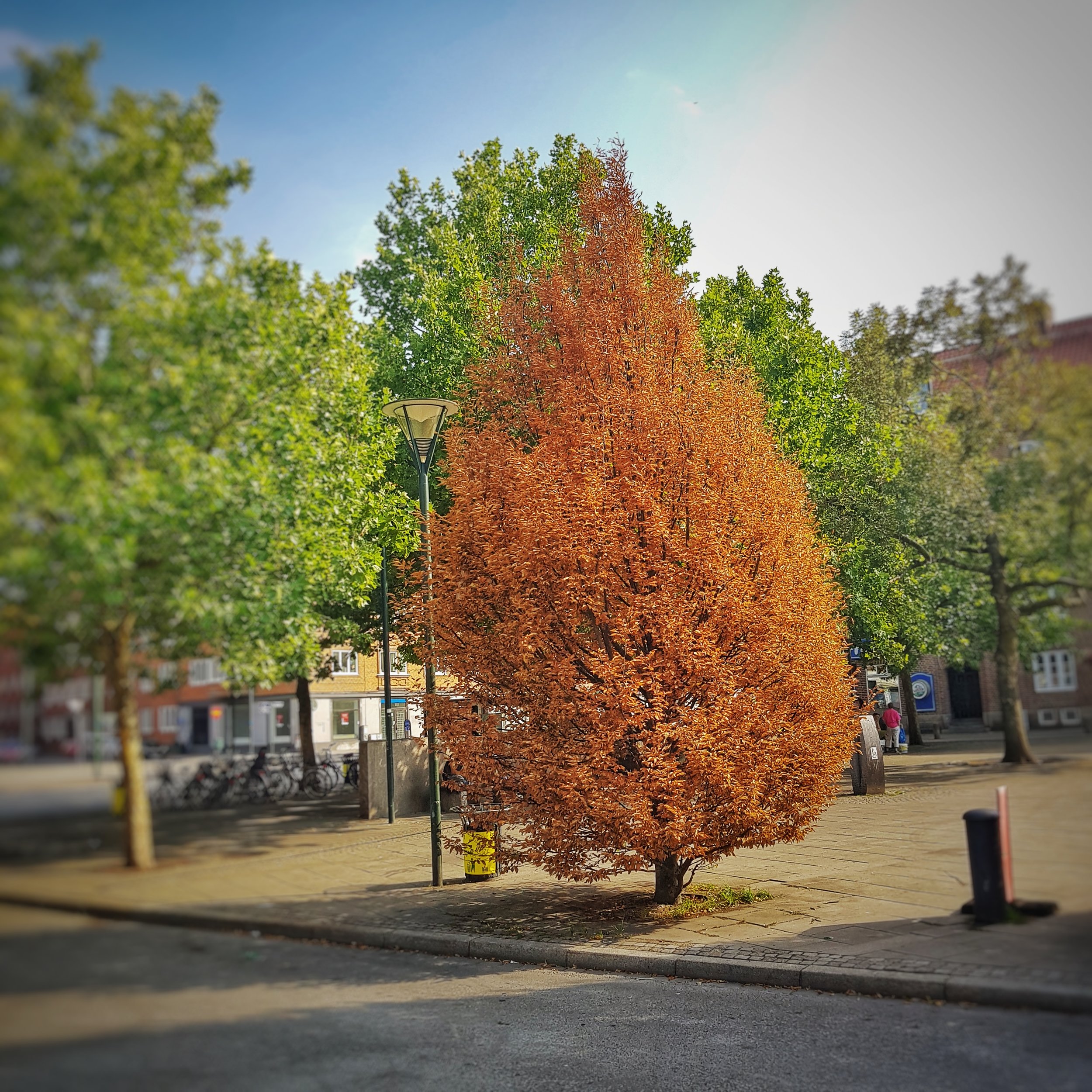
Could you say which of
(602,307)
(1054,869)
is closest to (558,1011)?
(1054,869)

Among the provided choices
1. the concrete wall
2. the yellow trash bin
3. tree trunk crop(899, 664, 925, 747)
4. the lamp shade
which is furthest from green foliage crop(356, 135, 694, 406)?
the yellow trash bin

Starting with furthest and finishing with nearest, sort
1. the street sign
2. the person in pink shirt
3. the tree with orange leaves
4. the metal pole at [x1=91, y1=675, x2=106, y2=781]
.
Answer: the tree with orange leaves, the person in pink shirt, the street sign, the metal pole at [x1=91, y1=675, x2=106, y2=781]

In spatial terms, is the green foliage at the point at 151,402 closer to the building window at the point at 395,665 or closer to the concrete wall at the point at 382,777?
the concrete wall at the point at 382,777

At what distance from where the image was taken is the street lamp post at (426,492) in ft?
27.9

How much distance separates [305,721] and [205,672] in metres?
0.70

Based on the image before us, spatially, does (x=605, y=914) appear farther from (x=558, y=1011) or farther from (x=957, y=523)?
(x=957, y=523)

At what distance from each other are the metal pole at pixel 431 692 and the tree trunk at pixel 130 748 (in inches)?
244

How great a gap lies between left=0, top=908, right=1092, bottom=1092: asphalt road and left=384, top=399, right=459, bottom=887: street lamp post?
7.80 ft

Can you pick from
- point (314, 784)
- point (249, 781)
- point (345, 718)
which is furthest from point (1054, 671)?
point (249, 781)

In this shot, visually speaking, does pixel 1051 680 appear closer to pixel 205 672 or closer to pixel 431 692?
pixel 205 672

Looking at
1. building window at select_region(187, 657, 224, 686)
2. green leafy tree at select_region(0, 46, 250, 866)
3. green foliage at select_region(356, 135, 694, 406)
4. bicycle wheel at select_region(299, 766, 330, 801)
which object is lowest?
bicycle wheel at select_region(299, 766, 330, 801)

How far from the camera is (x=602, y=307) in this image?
346 inches

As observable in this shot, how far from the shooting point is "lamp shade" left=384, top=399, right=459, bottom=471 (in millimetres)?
9492

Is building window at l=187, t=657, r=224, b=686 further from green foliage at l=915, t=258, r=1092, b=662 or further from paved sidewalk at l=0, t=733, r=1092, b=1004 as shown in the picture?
green foliage at l=915, t=258, r=1092, b=662
